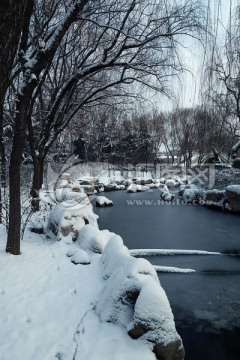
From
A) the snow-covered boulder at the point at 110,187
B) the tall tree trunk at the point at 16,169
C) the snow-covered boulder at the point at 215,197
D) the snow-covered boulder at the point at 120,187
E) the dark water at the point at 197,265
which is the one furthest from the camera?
the snow-covered boulder at the point at 120,187

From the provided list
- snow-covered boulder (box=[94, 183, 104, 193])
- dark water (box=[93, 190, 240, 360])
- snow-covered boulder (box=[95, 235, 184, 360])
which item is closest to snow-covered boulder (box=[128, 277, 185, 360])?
snow-covered boulder (box=[95, 235, 184, 360])

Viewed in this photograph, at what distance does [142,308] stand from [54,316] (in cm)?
118

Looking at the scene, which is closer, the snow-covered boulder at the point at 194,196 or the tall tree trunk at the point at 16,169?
the tall tree trunk at the point at 16,169

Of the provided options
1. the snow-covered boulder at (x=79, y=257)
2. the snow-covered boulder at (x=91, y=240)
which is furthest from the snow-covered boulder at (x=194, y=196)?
the snow-covered boulder at (x=79, y=257)

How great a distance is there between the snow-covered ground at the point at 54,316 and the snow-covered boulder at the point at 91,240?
57 centimetres

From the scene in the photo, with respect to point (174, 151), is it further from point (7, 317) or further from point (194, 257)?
point (7, 317)

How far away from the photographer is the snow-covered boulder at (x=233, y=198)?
15.0 m

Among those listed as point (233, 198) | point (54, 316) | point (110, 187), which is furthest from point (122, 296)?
point (110, 187)

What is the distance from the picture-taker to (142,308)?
3568 mm

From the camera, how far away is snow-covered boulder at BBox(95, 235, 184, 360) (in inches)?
135

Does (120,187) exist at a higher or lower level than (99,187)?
lower

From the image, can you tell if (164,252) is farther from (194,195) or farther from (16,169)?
A: (194,195)

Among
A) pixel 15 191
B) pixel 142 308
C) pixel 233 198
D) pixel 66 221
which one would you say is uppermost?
pixel 15 191

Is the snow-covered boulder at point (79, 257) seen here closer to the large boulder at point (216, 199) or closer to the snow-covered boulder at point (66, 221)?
the snow-covered boulder at point (66, 221)
